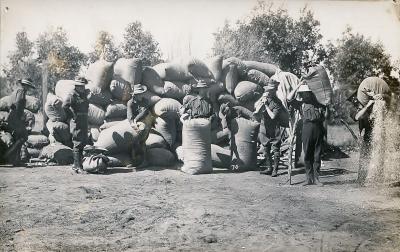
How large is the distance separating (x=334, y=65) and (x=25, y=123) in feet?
17.0

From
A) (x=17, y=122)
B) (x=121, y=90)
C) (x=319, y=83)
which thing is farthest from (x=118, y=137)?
(x=319, y=83)

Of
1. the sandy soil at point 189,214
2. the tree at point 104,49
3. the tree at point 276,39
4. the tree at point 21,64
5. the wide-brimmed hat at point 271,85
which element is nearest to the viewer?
the sandy soil at point 189,214

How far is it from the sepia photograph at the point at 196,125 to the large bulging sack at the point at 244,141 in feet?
0.06

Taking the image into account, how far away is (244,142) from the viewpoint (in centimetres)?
608

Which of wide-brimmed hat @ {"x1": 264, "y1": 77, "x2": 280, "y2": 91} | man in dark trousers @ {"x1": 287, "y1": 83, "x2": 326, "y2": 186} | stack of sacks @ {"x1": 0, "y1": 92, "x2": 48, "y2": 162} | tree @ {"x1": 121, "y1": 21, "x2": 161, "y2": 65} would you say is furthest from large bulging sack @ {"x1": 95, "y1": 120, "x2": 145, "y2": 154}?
man in dark trousers @ {"x1": 287, "y1": 83, "x2": 326, "y2": 186}

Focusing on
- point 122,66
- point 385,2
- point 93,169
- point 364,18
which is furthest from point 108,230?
point 385,2

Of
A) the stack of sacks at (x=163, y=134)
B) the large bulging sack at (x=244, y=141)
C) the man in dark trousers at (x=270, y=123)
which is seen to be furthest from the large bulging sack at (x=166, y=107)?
the man in dark trousers at (x=270, y=123)

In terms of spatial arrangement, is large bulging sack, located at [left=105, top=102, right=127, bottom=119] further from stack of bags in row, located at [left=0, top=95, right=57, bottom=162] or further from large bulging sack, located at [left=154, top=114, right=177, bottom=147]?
stack of bags in row, located at [left=0, top=95, right=57, bottom=162]

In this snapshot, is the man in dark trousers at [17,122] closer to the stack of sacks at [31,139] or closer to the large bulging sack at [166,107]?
the stack of sacks at [31,139]

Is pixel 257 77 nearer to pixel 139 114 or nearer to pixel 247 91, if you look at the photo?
pixel 247 91

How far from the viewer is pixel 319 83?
5973 mm

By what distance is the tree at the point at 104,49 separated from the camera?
5082 mm

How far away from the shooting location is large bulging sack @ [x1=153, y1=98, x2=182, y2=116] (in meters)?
6.26

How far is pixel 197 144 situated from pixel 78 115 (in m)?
1.81
